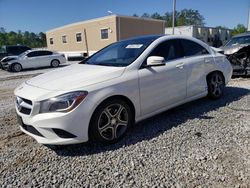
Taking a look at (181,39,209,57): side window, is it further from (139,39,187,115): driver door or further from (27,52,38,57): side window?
(27,52,38,57): side window

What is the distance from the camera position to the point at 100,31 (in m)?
26.7

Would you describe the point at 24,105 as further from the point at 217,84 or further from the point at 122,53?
the point at 217,84

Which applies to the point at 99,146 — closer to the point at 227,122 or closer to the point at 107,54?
the point at 107,54

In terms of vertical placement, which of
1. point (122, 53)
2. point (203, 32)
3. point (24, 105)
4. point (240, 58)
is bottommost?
point (24, 105)

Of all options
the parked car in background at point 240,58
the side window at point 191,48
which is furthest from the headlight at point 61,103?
the parked car in background at point 240,58

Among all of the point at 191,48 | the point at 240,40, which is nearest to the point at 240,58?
the point at 240,40

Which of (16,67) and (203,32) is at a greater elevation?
(203,32)

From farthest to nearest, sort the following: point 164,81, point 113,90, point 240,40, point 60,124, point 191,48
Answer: point 240,40 → point 191,48 → point 164,81 → point 113,90 → point 60,124

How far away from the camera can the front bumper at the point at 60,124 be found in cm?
294

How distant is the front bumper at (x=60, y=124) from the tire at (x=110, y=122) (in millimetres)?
147

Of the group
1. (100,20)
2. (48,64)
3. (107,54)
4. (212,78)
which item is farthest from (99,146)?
(100,20)

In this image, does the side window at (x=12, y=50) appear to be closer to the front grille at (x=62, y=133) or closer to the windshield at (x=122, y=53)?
the windshield at (x=122, y=53)

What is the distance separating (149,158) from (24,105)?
1.85 m

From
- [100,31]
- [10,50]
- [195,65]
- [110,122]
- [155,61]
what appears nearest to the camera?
[110,122]
